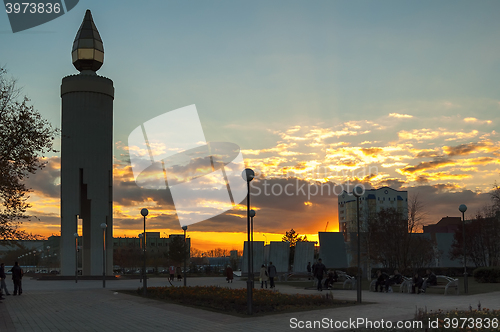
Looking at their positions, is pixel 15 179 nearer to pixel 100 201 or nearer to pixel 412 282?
pixel 412 282

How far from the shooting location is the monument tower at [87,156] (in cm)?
4747

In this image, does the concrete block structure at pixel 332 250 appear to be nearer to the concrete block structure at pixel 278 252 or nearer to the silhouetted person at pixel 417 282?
the concrete block structure at pixel 278 252

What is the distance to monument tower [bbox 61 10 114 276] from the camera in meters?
47.5

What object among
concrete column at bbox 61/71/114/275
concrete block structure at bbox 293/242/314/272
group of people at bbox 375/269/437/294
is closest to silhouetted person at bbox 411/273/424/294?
group of people at bbox 375/269/437/294

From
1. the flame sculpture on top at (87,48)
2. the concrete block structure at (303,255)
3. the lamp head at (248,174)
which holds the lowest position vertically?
the concrete block structure at (303,255)

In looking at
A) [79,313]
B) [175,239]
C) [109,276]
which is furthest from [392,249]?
[175,239]

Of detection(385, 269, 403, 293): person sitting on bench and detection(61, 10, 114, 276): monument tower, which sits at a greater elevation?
detection(61, 10, 114, 276): monument tower

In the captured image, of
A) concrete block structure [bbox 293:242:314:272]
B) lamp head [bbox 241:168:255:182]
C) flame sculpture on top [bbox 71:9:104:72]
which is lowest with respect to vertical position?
concrete block structure [bbox 293:242:314:272]

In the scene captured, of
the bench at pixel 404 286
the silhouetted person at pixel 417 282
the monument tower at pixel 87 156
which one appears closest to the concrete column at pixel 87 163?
the monument tower at pixel 87 156

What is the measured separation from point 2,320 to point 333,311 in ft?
32.9

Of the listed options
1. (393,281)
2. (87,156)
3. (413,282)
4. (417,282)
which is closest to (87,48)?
(87,156)

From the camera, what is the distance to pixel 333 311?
15.3m

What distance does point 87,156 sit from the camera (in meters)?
47.7

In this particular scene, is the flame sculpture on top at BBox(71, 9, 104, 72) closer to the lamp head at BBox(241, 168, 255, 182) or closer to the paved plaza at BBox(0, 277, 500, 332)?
the paved plaza at BBox(0, 277, 500, 332)
